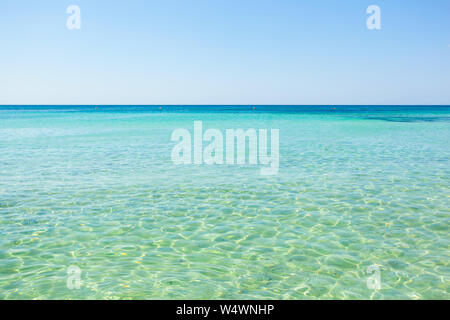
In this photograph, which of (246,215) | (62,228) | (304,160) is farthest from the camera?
(304,160)

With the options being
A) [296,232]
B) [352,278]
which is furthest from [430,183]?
[352,278]

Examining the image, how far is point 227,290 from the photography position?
4.82 m

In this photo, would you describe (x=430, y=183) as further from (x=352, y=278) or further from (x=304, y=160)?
(x=352, y=278)

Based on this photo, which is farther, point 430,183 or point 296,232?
point 430,183

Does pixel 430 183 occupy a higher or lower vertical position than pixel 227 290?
higher

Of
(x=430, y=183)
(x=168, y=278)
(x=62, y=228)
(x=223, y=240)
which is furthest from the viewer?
(x=430, y=183)

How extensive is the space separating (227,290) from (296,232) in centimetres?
237

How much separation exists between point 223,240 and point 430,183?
7040 mm

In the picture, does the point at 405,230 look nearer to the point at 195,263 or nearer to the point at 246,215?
the point at 246,215

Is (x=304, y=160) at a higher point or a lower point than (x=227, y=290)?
higher

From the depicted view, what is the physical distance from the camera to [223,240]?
6445mm
